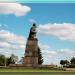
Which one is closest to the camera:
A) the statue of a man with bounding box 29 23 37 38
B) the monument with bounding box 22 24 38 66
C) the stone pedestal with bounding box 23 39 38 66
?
the statue of a man with bounding box 29 23 37 38

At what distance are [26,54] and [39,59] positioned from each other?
1830 mm

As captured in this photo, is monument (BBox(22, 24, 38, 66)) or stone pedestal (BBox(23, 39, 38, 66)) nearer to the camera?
monument (BBox(22, 24, 38, 66))

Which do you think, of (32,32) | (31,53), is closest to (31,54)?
(31,53)

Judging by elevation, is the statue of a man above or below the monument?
above

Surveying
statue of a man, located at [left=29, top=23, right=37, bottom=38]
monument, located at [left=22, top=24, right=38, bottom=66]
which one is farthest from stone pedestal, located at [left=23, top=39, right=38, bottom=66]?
statue of a man, located at [left=29, top=23, right=37, bottom=38]

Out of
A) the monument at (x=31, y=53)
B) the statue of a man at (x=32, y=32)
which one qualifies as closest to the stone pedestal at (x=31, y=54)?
the monument at (x=31, y=53)

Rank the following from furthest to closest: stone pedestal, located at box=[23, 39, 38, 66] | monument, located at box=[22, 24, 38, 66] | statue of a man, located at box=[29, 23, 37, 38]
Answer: stone pedestal, located at box=[23, 39, 38, 66]
monument, located at box=[22, 24, 38, 66]
statue of a man, located at box=[29, 23, 37, 38]

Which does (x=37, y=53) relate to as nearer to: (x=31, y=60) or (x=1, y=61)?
(x=31, y=60)

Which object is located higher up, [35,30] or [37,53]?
[35,30]

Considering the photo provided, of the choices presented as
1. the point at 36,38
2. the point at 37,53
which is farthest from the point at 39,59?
the point at 36,38

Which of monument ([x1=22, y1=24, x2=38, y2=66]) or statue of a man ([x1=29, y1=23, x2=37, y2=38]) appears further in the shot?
monument ([x1=22, y1=24, x2=38, y2=66])

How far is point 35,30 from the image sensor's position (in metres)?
24.5

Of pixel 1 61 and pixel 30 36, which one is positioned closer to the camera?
pixel 30 36

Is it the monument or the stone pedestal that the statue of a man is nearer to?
the monument
